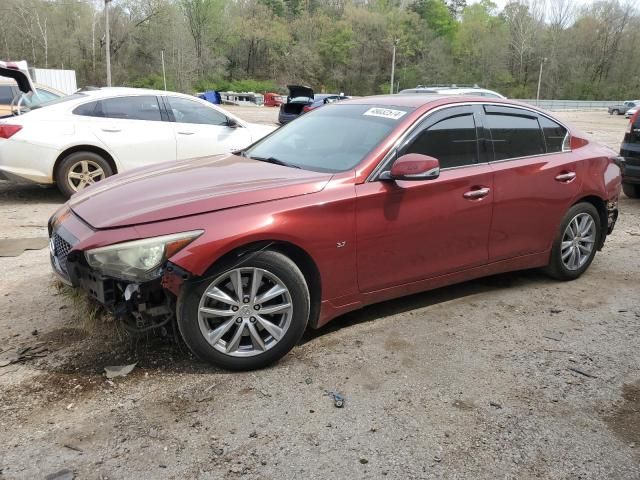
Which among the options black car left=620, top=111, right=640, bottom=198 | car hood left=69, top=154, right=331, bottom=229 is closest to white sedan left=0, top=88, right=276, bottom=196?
car hood left=69, top=154, right=331, bottom=229

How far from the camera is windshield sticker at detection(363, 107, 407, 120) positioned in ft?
13.4

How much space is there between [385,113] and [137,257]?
2113 millimetres

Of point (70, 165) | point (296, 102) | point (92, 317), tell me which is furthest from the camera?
point (296, 102)

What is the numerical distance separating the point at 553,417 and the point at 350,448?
3.70 feet

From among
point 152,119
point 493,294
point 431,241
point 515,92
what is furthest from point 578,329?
point 515,92

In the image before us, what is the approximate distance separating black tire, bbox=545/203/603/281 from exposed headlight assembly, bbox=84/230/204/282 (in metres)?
3.33

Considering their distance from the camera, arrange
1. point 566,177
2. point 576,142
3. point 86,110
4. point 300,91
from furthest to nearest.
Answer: point 300,91
point 86,110
point 576,142
point 566,177

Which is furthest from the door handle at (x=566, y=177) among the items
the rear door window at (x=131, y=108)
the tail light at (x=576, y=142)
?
the rear door window at (x=131, y=108)

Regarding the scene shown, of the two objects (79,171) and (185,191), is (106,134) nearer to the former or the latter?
(79,171)

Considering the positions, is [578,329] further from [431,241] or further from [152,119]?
[152,119]

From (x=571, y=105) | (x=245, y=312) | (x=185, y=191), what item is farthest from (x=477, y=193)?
(x=571, y=105)

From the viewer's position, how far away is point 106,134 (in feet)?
25.5

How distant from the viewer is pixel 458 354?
3.68m

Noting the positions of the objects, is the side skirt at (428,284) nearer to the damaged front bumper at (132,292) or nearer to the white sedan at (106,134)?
the damaged front bumper at (132,292)
